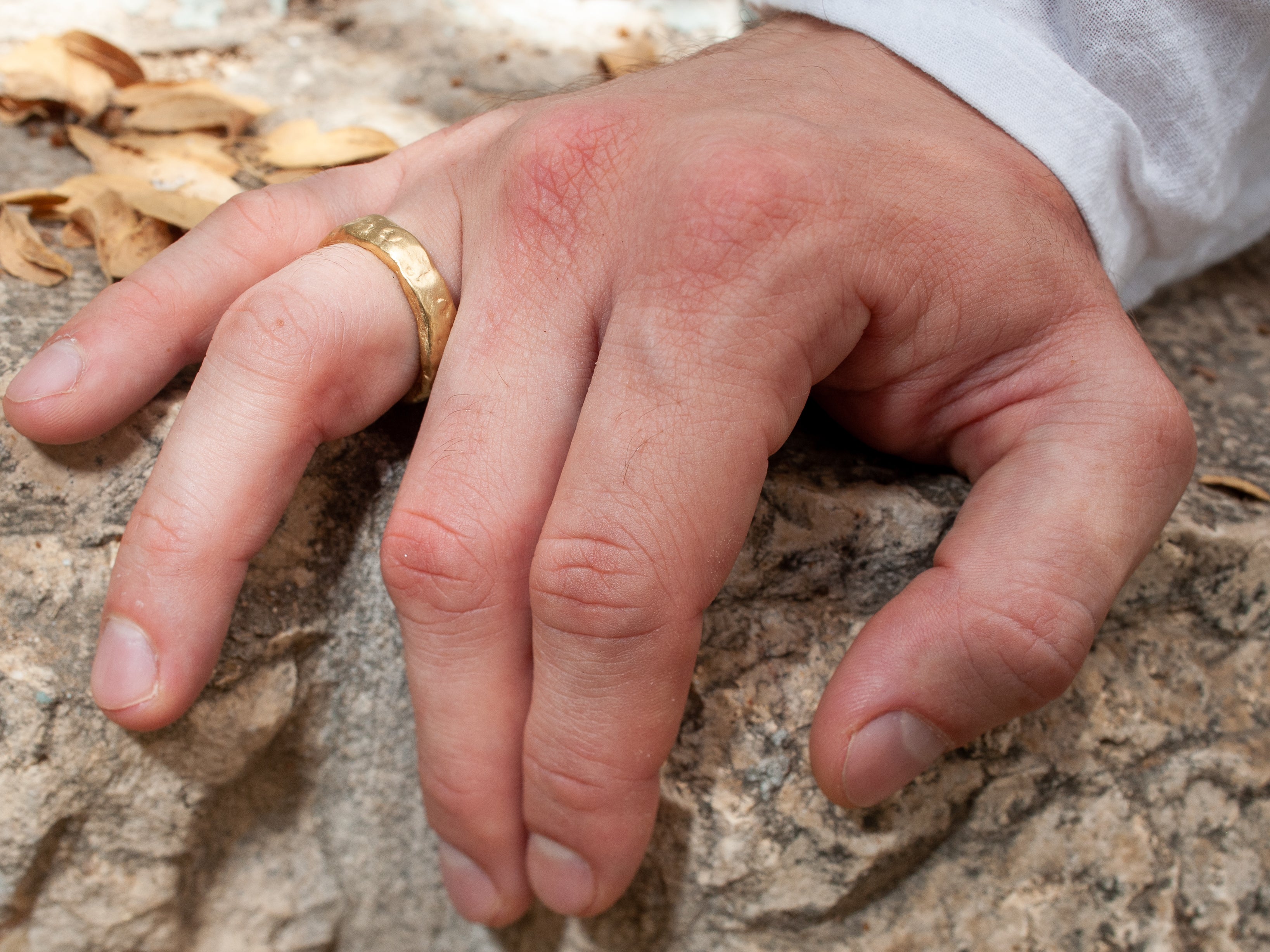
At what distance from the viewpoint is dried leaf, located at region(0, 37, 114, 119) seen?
1.24 metres

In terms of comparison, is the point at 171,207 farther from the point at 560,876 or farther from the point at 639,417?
the point at 560,876

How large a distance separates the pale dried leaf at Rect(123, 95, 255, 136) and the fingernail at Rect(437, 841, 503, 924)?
3.08 ft

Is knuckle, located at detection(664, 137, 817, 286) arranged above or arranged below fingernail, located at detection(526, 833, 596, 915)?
above

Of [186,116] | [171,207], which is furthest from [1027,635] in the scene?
[186,116]

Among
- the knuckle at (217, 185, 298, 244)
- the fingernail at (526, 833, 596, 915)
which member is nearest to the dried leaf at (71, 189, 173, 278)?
the knuckle at (217, 185, 298, 244)

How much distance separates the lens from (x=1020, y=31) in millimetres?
847

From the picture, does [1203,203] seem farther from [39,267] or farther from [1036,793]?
[39,267]

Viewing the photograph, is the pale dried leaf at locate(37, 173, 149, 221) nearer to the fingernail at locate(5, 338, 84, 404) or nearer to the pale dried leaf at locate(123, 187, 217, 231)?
the pale dried leaf at locate(123, 187, 217, 231)

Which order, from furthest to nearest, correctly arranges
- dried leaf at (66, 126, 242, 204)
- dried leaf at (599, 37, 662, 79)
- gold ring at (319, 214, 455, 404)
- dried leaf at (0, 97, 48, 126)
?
dried leaf at (599, 37, 662, 79) < dried leaf at (0, 97, 48, 126) < dried leaf at (66, 126, 242, 204) < gold ring at (319, 214, 455, 404)

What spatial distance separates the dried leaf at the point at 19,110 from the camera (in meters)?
1.24

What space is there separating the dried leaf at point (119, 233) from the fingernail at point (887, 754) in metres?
0.79

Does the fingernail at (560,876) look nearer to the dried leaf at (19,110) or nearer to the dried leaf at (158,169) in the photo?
the dried leaf at (158,169)

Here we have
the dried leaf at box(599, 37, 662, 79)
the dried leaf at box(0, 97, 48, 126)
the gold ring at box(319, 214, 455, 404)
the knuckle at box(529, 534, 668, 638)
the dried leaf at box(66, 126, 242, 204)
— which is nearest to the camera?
the knuckle at box(529, 534, 668, 638)

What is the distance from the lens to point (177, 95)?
1.27 m
